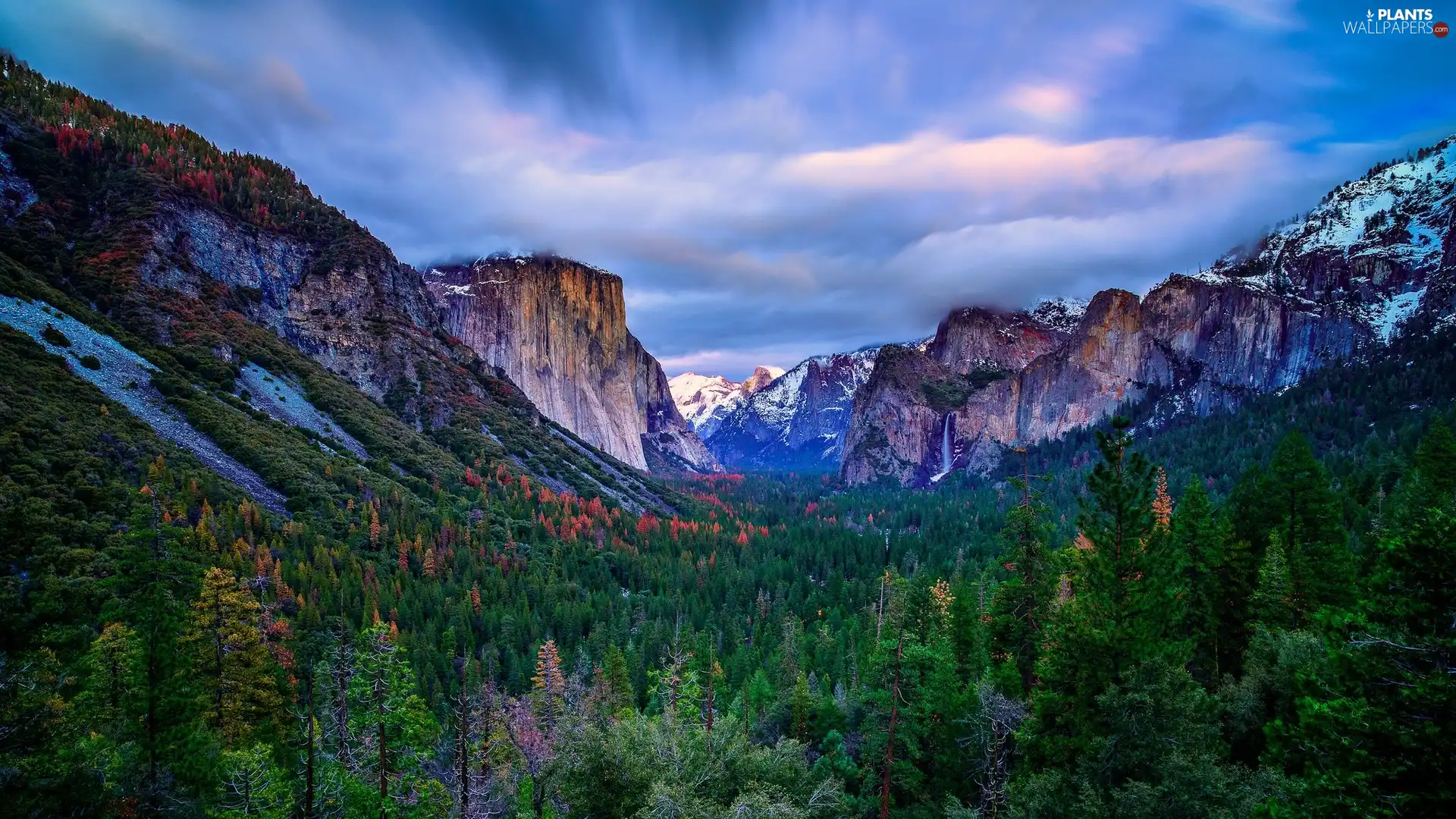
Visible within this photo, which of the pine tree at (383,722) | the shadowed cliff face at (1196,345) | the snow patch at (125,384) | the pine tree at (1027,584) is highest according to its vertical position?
the shadowed cliff face at (1196,345)

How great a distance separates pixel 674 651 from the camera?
151ft

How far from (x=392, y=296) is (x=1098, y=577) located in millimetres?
167035

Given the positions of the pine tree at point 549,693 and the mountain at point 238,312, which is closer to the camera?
the pine tree at point 549,693

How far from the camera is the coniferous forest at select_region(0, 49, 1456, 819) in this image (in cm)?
1294

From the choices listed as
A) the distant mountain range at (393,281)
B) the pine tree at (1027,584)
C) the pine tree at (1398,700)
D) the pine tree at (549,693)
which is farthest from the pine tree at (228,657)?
the distant mountain range at (393,281)

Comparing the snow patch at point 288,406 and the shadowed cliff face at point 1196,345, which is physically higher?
the shadowed cliff face at point 1196,345

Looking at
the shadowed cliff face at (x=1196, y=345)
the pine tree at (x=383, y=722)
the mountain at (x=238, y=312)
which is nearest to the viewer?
the pine tree at (x=383, y=722)

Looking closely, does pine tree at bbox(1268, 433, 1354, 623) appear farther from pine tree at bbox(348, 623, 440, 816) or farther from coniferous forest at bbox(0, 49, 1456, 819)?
pine tree at bbox(348, 623, 440, 816)

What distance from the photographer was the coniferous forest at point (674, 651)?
12938 mm

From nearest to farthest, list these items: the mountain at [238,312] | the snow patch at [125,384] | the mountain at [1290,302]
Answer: the snow patch at [125,384], the mountain at [238,312], the mountain at [1290,302]

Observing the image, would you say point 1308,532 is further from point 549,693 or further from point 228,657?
point 228,657

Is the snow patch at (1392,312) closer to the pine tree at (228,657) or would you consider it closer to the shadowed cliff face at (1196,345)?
the shadowed cliff face at (1196,345)

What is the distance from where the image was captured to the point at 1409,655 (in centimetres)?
854

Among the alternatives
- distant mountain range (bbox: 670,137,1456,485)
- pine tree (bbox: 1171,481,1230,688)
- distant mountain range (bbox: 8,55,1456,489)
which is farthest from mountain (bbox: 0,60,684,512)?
distant mountain range (bbox: 670,137,1456,485)
